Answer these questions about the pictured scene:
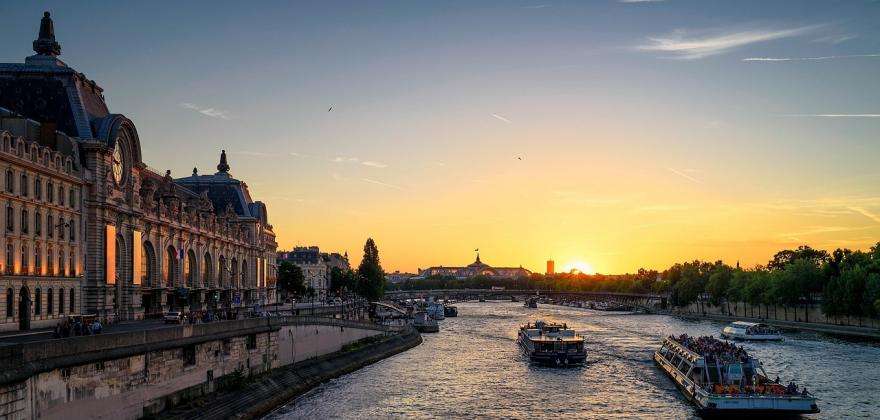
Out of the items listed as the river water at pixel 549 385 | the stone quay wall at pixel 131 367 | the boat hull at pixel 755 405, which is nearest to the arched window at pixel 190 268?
the river water at pixel 549 385

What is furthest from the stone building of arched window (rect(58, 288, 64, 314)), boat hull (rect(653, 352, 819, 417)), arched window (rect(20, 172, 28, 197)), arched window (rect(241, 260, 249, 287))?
boat hull (rect(653, 352, 819, 417))

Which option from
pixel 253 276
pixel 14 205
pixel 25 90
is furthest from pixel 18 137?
pixel 253 276

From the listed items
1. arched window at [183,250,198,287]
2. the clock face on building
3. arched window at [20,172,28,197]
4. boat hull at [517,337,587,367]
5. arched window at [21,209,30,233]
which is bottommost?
boat hull at [517,337,587,367]

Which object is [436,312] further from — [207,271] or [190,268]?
[190,268]

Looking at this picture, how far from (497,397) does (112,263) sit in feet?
99.2

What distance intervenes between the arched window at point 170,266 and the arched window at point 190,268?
15.3ft

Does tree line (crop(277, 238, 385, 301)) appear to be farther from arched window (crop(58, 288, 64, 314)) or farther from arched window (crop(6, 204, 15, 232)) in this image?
arched window (crop(6, 204, 15, 232))

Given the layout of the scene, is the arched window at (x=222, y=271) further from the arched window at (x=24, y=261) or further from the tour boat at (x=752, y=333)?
the tour boat at (x=752, y=333)

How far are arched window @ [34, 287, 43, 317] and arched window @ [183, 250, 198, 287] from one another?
35.0m

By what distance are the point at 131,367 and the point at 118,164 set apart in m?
30.5

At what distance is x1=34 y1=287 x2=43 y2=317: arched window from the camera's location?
51938 mm

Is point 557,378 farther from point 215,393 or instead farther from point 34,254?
point 34,254

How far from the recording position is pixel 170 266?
3243 inches

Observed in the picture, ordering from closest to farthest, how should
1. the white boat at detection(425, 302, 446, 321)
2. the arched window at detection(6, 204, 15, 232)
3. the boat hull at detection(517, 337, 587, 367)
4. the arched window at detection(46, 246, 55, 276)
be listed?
the arched window at detection(6, 204, 15, 232) < the arched window at detection(46, 246, 55, 276) < the boat hull at detection(517, 337, 587, 367) < the white boat at detection(425, 302, 446, 321)
